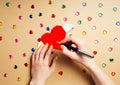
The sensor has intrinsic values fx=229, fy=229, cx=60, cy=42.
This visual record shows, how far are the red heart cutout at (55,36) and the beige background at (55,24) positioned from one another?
23 millimetres

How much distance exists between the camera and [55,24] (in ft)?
3.11

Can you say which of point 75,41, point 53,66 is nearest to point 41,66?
point 53,66

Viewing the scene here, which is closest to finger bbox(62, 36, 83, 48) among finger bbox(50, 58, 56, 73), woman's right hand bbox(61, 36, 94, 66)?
woman's right hand bbox(61, 36, 94, 66)

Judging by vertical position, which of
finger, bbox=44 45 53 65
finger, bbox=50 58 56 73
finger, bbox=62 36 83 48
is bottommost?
finger, bbox=50 58 56 73

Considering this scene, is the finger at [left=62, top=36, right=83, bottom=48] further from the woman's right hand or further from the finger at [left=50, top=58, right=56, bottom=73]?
the finger at [left=50, top=58, right=56, bottom=73]

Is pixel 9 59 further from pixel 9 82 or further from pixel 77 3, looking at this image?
pixel 77 3

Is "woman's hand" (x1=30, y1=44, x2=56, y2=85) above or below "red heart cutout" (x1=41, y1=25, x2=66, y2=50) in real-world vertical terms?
below

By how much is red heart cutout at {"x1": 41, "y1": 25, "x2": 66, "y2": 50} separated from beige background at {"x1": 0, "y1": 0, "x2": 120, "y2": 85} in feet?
0.07

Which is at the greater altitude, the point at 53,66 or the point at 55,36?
the point at 55,36

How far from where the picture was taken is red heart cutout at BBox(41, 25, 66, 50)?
36.0 inches

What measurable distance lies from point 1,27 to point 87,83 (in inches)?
17.0

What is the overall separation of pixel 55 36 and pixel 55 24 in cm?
6

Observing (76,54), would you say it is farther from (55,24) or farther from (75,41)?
(55,24)

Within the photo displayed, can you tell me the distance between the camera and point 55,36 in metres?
0.92
